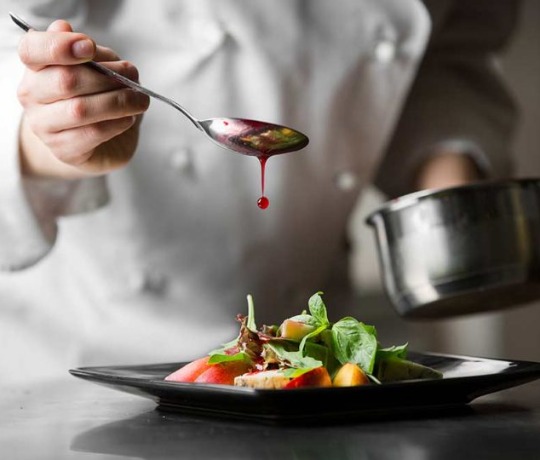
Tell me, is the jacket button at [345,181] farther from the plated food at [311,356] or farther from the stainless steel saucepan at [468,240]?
the plated food at [311,356]

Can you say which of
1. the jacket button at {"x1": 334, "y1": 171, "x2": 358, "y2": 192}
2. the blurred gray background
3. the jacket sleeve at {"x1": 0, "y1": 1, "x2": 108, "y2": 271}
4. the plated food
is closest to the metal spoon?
the plated food

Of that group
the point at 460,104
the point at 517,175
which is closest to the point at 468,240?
the point at 460,104

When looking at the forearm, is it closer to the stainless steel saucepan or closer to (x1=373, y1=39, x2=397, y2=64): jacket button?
(x1=373, y1=39, x2=397, y2=64): jacket button

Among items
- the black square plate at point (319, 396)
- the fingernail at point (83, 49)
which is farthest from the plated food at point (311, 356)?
the fingernail at point (83, 49)

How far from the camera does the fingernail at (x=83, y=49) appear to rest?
80cm

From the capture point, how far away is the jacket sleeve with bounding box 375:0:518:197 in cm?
167

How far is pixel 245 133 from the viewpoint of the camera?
0.84m

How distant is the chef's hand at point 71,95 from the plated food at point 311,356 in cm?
26

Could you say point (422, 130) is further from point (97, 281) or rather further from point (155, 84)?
point (97, 281)

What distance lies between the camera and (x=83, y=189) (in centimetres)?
122

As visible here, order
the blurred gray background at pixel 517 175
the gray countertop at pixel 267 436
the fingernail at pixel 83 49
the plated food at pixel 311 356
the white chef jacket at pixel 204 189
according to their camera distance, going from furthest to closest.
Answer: the blurred gray background at pixel 517 175
the white chef jacket at pixel 204 189
the fingernail at pixel 83 49
the plated food at pixel 311 356
the gray countertop at pixel 267 436

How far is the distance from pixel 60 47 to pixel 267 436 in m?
0.41

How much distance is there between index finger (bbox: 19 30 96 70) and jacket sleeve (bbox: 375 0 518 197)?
0.96 metres

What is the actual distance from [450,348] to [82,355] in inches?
60.1
